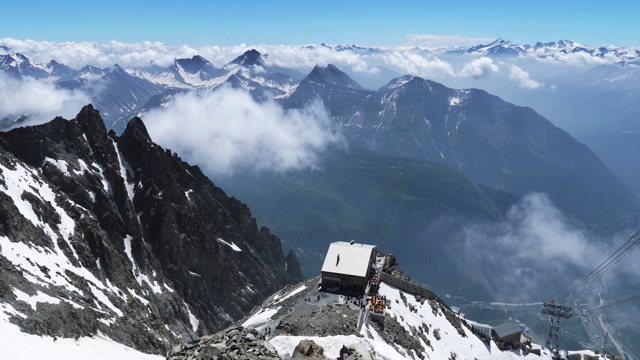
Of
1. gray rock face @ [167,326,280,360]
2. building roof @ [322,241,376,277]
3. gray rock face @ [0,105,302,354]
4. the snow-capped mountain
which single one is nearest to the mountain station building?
building roof @ [322,241,376,277]

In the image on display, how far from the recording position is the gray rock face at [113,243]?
81938mm

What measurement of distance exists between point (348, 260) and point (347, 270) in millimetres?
2867

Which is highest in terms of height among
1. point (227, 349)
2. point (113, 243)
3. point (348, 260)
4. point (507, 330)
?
point (348, 260)

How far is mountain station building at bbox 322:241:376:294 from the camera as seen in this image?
280ft

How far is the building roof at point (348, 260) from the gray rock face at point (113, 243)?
35.7m

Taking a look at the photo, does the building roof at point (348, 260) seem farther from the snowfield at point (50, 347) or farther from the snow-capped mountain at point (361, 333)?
the snowfield at point (50, 347)

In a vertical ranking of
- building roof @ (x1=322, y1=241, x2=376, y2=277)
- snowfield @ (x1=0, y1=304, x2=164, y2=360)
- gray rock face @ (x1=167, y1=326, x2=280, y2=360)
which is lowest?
snowfield @ (x1=0, y1=304, x2=164, y2=360)

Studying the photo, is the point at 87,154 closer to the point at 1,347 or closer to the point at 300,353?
the point at 1,347

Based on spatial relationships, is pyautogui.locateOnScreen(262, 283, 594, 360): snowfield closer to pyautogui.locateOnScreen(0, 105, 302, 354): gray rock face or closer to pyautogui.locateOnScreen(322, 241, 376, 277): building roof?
pyautogui.locateOnScreen(322, 241, 376, 277): building roof

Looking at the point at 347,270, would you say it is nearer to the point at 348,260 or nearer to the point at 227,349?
the point at 348,260

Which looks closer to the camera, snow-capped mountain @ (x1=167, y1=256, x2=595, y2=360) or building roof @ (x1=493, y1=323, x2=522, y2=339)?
snow-capped mountain @ (x1=167, y1=256, x2=595, y2=360)

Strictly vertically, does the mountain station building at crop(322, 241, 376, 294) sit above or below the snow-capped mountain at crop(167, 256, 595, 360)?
above

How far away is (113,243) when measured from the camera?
455ft

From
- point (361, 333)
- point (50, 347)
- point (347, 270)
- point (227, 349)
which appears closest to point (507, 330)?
point (347, 270)
